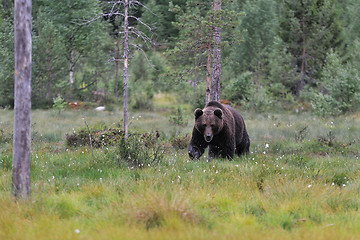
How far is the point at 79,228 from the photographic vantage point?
157 inches

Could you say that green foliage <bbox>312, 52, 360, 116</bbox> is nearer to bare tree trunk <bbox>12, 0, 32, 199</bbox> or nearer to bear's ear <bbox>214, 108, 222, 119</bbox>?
bear's ear <bbox>214, 108, 222, 119</bbox>

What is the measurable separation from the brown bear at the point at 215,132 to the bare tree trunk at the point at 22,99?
13.7ft

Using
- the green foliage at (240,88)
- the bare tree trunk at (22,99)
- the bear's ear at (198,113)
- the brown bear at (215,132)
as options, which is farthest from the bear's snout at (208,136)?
the green foliage at (240,88)

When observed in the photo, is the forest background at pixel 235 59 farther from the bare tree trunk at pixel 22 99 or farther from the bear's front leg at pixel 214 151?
the bare tree trunk at pixel 22 99

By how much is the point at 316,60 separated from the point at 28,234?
99.7 ft

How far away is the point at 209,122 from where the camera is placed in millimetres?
7969

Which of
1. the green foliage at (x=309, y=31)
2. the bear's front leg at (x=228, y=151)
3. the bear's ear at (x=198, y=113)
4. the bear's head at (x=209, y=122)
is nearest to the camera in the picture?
the bear's head at (x=209, y=122)

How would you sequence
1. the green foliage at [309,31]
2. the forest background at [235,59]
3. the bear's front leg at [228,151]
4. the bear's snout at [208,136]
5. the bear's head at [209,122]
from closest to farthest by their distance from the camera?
the bear's snout at [208,136]
the bear's head at [209,122]
the bear's front leg at [228,151]
the forest background at [235,59]
the green foliage at [309,31]

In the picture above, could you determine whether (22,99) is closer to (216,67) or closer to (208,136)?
(208,136)

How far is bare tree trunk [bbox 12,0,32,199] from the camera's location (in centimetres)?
446

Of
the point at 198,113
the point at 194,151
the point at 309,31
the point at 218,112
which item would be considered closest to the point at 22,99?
the point at 198,113

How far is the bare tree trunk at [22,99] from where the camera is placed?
14.6 ft

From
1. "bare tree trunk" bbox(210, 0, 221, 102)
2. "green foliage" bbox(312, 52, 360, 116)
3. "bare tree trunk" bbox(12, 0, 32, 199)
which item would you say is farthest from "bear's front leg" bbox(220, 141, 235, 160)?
"green foliage" bbox(312, 52, 360, 116)

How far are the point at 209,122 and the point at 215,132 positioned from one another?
35 cm
